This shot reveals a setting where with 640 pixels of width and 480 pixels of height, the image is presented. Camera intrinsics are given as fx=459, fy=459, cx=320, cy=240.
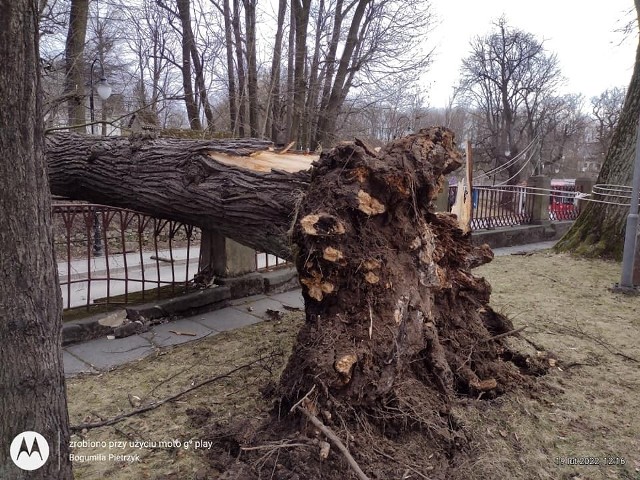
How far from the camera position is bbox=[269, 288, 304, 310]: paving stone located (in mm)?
5203

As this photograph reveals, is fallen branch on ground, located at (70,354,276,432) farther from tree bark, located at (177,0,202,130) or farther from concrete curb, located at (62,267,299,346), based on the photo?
tree bark, located at (177,0,202,130)

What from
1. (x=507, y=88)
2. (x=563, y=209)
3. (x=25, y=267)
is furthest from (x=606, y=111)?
(x=25, y=267)

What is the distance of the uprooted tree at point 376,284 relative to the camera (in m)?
2.31

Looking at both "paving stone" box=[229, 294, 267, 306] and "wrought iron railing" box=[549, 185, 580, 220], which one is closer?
"paving stone" box=[229, 294, 267, 306]

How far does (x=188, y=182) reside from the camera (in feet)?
12.6

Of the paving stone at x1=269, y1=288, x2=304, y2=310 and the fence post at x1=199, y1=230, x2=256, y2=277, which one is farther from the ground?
the fence post at x1=199, y1=230, x2=256, y2=277

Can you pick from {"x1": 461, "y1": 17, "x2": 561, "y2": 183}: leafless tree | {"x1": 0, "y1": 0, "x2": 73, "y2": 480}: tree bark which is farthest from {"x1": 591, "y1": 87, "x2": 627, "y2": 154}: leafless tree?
{"x1": 0, "y1": 0, "x2": 73, "y2": 480}: tree bark

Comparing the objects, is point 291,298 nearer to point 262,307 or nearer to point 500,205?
point 262,307

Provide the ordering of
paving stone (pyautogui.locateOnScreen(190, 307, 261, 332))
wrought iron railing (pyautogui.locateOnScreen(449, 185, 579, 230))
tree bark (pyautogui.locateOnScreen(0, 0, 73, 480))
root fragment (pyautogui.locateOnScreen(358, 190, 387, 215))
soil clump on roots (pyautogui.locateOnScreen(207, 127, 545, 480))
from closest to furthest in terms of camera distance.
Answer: tree bark (pyautogui.locateOnScreen(0, 0, 73, 480)) < soil clump on roots (pyautogui.locateOnScreen(207, 127, 545, 480)) < root fragment (pyautogui.locateOnScreen(358, 190, 387, 215)) < paving stone (pyautogui.locateOnScreen(190, 307, 261, 332)) < wrought iron railing (pyautogui.locateOnScreen(449, 185, 579, 230))

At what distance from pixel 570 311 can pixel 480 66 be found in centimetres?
2594

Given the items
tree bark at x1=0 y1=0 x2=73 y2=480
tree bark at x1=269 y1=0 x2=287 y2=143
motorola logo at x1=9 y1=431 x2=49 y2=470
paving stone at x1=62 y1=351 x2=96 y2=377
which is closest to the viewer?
tree bark at x1=0 y1=0 x2=73 y2=480

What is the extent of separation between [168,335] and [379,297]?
2436 millimetres

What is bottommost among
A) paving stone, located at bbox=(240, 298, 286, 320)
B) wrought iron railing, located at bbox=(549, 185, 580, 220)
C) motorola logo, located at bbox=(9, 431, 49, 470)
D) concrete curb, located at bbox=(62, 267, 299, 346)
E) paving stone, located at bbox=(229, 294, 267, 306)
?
paving stone, located at bbox=(240, 298, 286, 320)

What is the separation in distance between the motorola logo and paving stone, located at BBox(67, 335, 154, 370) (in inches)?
76.7
